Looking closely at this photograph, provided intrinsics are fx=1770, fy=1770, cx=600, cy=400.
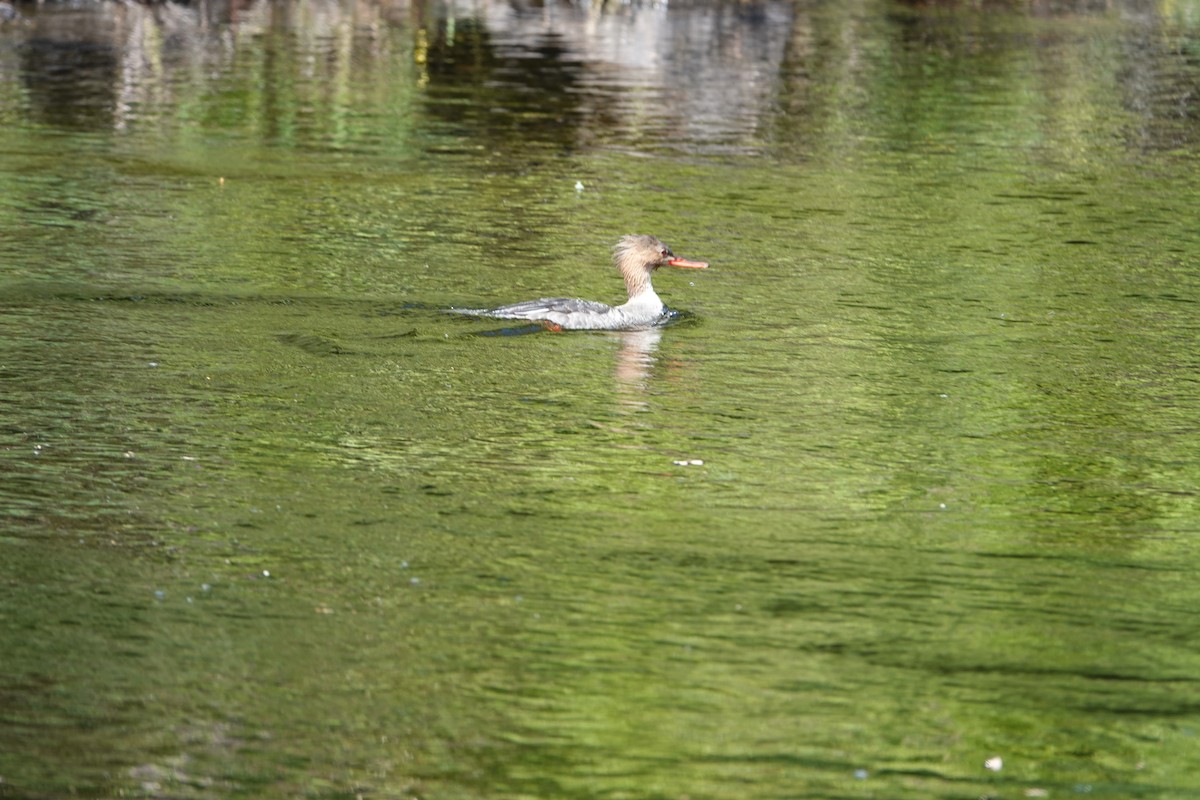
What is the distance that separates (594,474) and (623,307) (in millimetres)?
3813

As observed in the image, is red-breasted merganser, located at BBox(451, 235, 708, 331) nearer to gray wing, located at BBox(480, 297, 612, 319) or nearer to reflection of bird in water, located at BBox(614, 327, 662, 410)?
gray wing, located at BBox(480, 297, 612, 319)

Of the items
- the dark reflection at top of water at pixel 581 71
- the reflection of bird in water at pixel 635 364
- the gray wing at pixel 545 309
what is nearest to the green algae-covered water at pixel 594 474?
the reflection of bird in water at pixel 635 364

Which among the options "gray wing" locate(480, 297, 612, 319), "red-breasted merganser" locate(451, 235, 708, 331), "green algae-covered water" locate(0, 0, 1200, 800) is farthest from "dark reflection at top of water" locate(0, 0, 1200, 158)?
"gray wing" locate(480, 297, 612, 319)

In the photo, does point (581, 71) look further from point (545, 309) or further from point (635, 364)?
point (635, 364)

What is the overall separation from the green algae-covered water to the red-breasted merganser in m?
0.22

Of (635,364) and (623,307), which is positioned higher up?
(623,307)

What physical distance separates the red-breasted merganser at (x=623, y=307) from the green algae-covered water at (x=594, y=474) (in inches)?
8.8

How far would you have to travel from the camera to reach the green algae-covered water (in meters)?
6.18

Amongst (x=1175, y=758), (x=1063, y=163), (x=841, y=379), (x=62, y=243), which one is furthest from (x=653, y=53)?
(x=1175, y=758)

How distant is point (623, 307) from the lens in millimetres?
12633

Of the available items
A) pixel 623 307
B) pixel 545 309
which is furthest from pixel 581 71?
pixel 545 309

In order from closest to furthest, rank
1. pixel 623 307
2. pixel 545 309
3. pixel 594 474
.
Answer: pixel 594 474
pixel 545 309
pixel 623 307

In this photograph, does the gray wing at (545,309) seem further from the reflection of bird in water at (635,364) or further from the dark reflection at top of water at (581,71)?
the dark reflection at top of water at (581,71)

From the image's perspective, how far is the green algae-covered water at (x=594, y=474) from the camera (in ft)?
20.3
